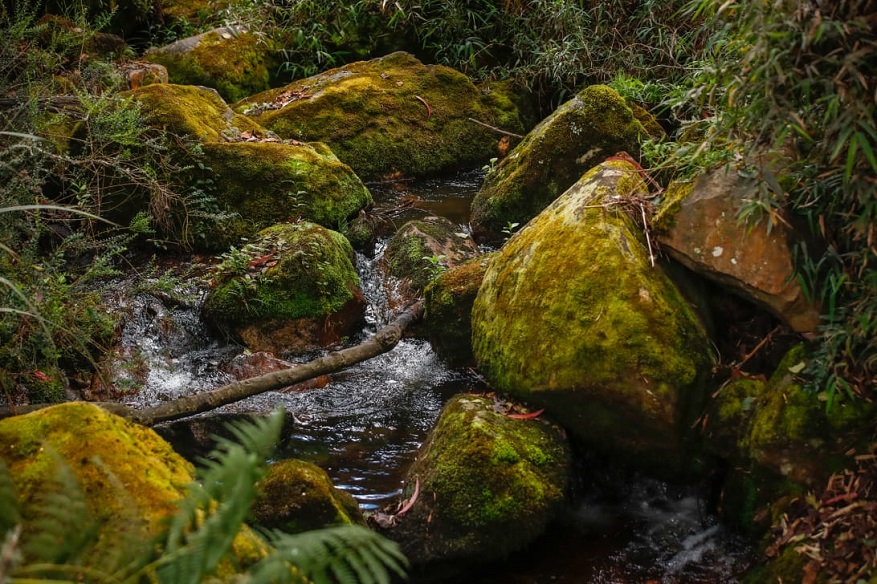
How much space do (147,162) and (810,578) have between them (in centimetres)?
517

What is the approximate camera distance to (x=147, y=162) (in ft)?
18.2

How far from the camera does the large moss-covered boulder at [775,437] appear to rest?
2850 mm

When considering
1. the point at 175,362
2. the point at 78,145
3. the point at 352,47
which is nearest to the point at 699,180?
the point at 175,362

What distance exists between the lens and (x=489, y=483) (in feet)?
10.6

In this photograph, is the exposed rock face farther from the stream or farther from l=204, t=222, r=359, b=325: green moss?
l=204, t=222, r=359, b=325: green moss

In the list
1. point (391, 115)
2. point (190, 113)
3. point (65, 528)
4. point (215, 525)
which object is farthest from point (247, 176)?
point (215, 525)

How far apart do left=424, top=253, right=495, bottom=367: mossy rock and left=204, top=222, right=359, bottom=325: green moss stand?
2.69 feet

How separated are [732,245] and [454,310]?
203 centimetres

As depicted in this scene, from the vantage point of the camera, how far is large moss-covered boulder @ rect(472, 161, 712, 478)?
3.32 metres

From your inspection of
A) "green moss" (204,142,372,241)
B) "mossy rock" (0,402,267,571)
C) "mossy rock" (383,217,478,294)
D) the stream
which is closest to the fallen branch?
the stream

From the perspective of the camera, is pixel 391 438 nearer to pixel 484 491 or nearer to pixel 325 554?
pixel 484 491

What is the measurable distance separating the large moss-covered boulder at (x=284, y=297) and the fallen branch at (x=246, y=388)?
0.60 m

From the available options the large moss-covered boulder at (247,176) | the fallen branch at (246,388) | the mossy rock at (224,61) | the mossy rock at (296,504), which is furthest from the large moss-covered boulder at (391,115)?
the mossy rock at (296,504)

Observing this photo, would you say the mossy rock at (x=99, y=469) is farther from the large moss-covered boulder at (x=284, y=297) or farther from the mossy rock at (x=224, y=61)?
the mossy rock at (x=224, y=61)
